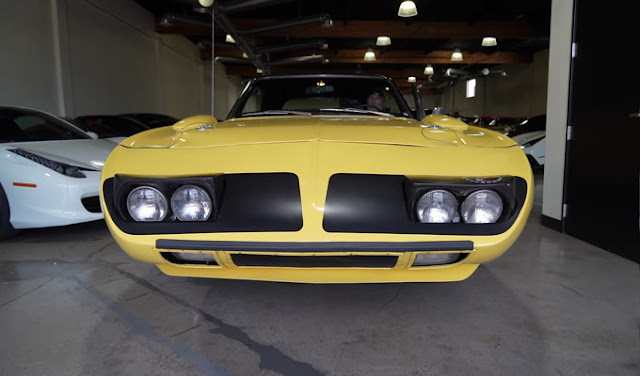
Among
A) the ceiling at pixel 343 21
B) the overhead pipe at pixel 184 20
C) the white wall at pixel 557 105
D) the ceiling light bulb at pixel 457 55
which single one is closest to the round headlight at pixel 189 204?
the white wall at pixel 557 105

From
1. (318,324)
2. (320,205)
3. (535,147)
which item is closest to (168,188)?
(320,205)

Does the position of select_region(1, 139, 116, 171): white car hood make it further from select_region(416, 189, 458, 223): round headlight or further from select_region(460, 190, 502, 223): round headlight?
select_region(460, 190, 502, 223): round headlight

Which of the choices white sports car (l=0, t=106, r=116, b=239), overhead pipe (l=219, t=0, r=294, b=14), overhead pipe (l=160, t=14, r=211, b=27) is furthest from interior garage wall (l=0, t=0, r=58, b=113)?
white sports car (l=0, t=106, r=116, b=239)

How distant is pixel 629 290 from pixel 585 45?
2.08 metres

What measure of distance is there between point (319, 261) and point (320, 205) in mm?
209

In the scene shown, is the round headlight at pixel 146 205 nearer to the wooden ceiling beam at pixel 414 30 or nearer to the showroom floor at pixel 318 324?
the showroom floor at pixel 318 324

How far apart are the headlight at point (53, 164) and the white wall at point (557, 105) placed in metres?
3.98

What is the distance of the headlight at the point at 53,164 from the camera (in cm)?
328

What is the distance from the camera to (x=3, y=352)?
166 cm

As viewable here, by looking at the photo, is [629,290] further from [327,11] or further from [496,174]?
[327,11]

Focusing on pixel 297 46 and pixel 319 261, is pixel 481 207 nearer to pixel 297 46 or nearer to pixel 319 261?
pixel 319 261

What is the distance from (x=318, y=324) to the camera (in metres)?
1.87

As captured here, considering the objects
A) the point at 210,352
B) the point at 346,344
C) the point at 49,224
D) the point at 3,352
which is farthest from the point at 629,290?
the point at 49,224

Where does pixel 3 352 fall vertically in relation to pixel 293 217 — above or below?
below
